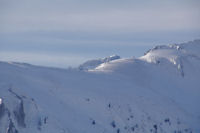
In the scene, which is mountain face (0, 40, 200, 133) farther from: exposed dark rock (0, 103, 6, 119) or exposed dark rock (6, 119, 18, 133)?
exposed dark rock (6, 119, 18, 133)

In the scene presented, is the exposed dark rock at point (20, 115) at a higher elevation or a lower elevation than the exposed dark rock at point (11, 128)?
higher

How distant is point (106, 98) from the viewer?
346 feet

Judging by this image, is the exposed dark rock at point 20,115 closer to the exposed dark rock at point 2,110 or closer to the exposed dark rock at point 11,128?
the exposed dark rock at point 11,128

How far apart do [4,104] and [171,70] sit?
219ft

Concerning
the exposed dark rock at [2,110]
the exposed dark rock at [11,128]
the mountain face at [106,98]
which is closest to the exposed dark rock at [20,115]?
the mountain face at [106,98]

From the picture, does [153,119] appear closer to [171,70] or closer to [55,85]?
[55,85]

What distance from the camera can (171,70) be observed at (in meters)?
141

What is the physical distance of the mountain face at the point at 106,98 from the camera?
8600 centimetres

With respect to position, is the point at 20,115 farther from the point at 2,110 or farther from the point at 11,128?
the point at 11,128

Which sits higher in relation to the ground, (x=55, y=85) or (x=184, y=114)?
(x=55, y=85)

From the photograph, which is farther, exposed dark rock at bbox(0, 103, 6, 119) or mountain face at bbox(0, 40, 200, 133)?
mountain face at bbox(0, 40, 200, 133)

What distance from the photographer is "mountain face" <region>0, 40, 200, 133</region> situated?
282 ft

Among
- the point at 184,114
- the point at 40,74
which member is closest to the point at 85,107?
the point at 40,74

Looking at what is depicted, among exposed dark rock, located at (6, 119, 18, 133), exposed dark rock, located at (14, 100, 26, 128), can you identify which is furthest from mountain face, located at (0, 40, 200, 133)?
exposed dark rock, located at (6, 119, 18, 133)
